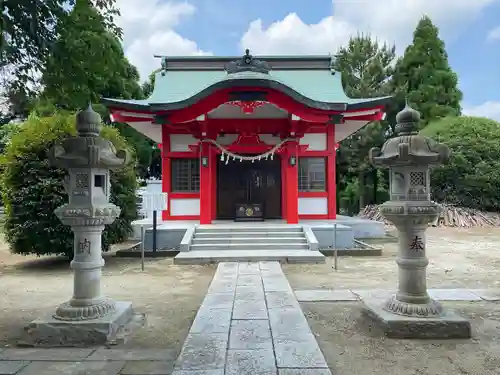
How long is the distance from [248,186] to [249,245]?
403 centimetres

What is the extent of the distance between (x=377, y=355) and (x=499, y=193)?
1877 centimetres

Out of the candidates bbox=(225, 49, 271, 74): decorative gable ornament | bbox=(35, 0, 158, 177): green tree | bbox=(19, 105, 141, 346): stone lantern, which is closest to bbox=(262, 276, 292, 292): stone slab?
bbox=(19, 105, 141, 346): stone lantern

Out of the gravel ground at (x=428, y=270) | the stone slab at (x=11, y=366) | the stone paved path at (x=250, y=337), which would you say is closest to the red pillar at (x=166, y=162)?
the gravel ground at (x=428, y=270)

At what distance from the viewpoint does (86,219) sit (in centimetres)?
446

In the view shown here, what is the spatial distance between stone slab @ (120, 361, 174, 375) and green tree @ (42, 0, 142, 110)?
242cm

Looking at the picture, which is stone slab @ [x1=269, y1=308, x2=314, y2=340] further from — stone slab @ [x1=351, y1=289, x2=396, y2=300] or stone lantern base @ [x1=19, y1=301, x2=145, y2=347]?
stone lantern base @ [x1=19, y1=301, x2=145, y2=347]

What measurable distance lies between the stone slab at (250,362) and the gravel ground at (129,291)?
0.84 metres

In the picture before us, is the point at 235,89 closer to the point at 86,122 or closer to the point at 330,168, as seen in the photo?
the point at 330,168

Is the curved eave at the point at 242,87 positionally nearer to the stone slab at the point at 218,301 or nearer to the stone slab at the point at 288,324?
the stone slab at the point at 218,301

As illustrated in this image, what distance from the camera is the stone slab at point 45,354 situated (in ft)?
11.9

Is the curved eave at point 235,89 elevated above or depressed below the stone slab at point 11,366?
above

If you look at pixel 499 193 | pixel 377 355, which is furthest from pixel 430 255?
pixel 499 193

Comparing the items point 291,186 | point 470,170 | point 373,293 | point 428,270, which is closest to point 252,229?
point 291,186

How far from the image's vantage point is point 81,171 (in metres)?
4.64
